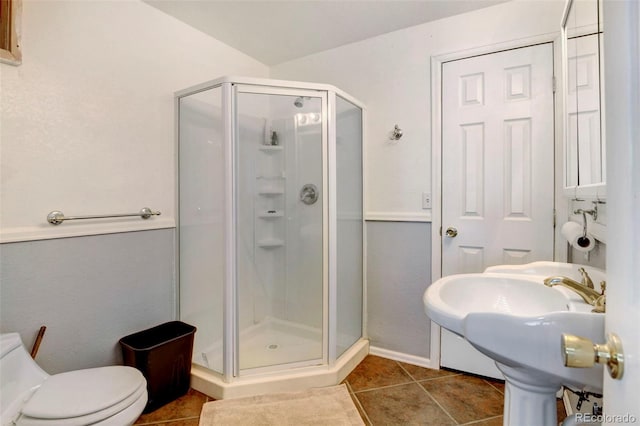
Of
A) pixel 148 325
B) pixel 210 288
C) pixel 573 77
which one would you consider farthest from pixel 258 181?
pixel 573 77

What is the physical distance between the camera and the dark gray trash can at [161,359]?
66.4 inches

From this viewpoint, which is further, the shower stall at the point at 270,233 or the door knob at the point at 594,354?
the shower stall at the point at 270,233

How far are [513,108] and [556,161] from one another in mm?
405

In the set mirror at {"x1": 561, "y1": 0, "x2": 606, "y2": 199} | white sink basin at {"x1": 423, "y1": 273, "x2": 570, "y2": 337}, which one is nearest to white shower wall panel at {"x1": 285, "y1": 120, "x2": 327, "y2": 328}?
white sink basin at {"x1": 423, "y1": 273, "x2": 570, "y2": 337}

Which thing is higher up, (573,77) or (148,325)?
(573,77)

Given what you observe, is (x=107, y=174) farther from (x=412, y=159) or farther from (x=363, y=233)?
(x=412, y=159)

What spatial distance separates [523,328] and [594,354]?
0.85ft

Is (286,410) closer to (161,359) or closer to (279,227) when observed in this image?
(161,359)

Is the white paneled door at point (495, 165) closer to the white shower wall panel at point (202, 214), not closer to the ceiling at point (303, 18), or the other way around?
the ceiling at point (303, 18)

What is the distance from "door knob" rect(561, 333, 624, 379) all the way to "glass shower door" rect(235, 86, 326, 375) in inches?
65.9

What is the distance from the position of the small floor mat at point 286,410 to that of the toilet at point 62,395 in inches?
20.2

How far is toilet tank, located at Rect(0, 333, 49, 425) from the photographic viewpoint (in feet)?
3.93

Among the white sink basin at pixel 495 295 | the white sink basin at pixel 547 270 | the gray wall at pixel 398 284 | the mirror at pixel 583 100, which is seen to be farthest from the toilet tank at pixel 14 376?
the mirror at pixel 583 100

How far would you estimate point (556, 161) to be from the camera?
180 centimetres
